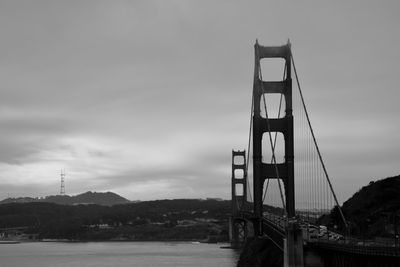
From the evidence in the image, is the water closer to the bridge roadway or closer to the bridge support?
the bridge roadway

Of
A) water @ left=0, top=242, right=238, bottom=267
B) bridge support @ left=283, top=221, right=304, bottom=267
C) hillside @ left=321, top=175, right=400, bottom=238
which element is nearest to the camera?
bridge support @ left=283, top=221, right=304, bottom=267

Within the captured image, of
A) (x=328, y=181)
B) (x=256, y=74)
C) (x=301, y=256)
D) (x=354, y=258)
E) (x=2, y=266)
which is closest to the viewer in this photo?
(x=354, y=258)

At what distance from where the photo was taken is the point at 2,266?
8675 centimetres

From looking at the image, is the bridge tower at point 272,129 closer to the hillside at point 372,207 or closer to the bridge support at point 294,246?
the hillside at point 372,207

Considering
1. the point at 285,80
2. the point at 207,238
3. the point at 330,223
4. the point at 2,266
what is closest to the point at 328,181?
the point at 285,80

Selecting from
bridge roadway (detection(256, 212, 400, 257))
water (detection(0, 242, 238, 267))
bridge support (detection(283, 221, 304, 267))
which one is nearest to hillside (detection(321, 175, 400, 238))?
bridge roadway (detection(256, 212, 400, 257))

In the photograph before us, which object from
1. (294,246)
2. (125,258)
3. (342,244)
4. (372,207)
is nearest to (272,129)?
(372,207)

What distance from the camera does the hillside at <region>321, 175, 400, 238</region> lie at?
4531 centimetres

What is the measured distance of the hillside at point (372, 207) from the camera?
45.3m

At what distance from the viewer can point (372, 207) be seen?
56219mm

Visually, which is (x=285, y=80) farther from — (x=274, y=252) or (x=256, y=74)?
(x=274, y=252)

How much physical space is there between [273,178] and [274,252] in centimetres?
486

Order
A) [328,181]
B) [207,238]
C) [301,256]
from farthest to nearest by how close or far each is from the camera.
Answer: [207,238], [328,181], [301,256]

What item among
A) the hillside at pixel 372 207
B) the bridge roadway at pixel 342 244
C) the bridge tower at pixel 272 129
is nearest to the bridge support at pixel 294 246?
the bridge roadway at pixel 342 244
